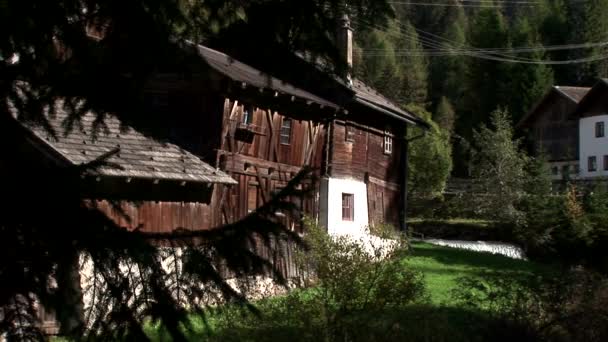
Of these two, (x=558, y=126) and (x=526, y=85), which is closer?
(x=558, y=126)

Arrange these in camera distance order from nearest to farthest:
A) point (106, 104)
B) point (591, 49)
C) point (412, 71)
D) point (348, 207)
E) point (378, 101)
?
1. point (106, 104)
2. point (348, 207)
3. point (378, 101)
4. point (591, 49)
5. point (412, 71)

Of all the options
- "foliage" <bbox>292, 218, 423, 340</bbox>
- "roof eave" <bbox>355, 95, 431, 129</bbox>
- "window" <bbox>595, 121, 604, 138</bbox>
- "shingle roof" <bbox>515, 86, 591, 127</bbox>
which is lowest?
"foliage" <bbox>292, 218, 423, 340</bbox>

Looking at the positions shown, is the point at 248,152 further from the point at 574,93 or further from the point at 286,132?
the point at 574,93

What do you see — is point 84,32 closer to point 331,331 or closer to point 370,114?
point 331,331

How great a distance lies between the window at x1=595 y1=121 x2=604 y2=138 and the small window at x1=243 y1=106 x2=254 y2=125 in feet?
125

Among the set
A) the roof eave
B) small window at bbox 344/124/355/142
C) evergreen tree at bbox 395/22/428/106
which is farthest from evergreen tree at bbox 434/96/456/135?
small window at bbox 344/124/355/142

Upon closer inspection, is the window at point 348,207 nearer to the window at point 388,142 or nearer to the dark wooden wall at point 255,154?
the dark wooden wall at point 255,154

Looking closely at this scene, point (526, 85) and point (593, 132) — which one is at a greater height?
Answer: point (526, 85)

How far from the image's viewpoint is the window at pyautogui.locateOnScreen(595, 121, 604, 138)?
55.8 meters

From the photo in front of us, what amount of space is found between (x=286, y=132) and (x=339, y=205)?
402cm

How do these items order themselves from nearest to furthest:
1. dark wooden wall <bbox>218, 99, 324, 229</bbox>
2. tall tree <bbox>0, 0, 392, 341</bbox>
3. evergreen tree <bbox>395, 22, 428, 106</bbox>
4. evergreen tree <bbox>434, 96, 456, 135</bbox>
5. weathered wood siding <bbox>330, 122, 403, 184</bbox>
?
tall tree <bbox>0, 0, 392, 341</bbox>
dark wooden wall <bbox>218, 99, 324, 229</bbox>
weathered wood siding <bbox>330, 122, 403, 184</bbox>
evergreen tree <bbox>434, 96, 456, 135</bbox>
evergreen tree <bbox>395, 22, 428, 106</bbox>

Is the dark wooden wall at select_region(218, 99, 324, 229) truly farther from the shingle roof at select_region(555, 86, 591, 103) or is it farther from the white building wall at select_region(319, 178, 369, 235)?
the shingle roof at select_region(555, 86, 591, 103)

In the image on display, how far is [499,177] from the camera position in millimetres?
43156

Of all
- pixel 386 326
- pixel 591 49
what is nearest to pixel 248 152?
pixel 386 326
